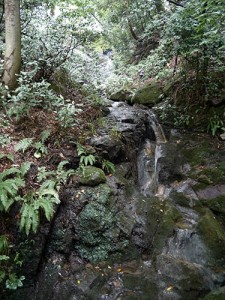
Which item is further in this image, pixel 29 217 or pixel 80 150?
pixel 80 150

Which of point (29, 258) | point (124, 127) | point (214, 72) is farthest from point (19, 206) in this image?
point (214, 72)

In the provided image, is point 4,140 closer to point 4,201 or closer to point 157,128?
point 4,201

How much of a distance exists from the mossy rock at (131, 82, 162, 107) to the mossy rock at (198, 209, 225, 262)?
17.9 ft

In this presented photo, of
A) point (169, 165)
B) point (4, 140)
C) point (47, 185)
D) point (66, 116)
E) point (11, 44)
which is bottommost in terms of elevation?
point (169, 165)

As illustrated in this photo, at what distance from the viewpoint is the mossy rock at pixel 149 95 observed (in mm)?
9855

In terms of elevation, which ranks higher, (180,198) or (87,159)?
(87,159)

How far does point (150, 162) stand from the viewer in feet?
24.1

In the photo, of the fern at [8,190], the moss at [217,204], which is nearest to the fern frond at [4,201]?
the fern at [8,190]

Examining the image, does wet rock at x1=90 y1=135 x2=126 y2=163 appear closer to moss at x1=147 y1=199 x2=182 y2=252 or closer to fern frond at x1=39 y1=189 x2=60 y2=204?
moss at x1=147 y1=199 x2=182 y2=252

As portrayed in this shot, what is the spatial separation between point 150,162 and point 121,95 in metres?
5.15

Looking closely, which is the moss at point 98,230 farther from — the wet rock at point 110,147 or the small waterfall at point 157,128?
the small waterfall at point 157,128

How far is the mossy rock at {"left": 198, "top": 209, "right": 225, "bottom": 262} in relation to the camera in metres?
4.78

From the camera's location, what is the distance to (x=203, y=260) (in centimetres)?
475

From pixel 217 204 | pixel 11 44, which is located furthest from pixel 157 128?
pixel 11 44
